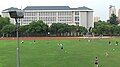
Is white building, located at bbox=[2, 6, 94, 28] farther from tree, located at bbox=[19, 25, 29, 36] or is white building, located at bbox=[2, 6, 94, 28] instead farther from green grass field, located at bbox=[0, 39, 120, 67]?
green grass field, located at bbox=[0, 39, 120, 67]

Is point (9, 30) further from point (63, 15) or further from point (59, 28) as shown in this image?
point (63, 15)

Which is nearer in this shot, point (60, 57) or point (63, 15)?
point (60, 57)

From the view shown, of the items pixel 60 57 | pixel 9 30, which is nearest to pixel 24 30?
pixel 9 30

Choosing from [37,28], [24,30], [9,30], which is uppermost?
[37,28]

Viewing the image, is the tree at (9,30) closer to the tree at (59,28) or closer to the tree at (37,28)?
the tree at (37,28)

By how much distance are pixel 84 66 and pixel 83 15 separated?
9824cm

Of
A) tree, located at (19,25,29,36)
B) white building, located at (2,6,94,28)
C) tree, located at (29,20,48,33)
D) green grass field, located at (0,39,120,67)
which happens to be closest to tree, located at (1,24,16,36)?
tree, located at (19,25,29,36)

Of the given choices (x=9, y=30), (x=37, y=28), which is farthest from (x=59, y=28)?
(x=9, y=30)

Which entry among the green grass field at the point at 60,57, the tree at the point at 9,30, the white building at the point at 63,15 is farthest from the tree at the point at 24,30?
the green grass field at the point at 60,57

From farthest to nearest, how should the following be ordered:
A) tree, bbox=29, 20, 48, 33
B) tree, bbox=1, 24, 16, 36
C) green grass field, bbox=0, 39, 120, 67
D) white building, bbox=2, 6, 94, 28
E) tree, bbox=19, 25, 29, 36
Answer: white building, bbox=2, 6, 94, 28, tree, bbox=19, 25, 29, 36, tree, bbox=29, 20, 48, 33, tree, bbox=1, 24, 16, 36, green grass field, bbox=0, 39, 120, 67

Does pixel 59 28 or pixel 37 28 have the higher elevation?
pixel 37 28

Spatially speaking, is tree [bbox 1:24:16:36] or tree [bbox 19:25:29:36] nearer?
tree [bbox 1:24:16:36]

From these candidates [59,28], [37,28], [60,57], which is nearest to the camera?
[60,57]

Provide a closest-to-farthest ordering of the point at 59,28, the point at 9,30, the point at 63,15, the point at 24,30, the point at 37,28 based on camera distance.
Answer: the point at 9,30
the point at 37,28
the point at 24,30
the point at 59,28
the point at 63,15
